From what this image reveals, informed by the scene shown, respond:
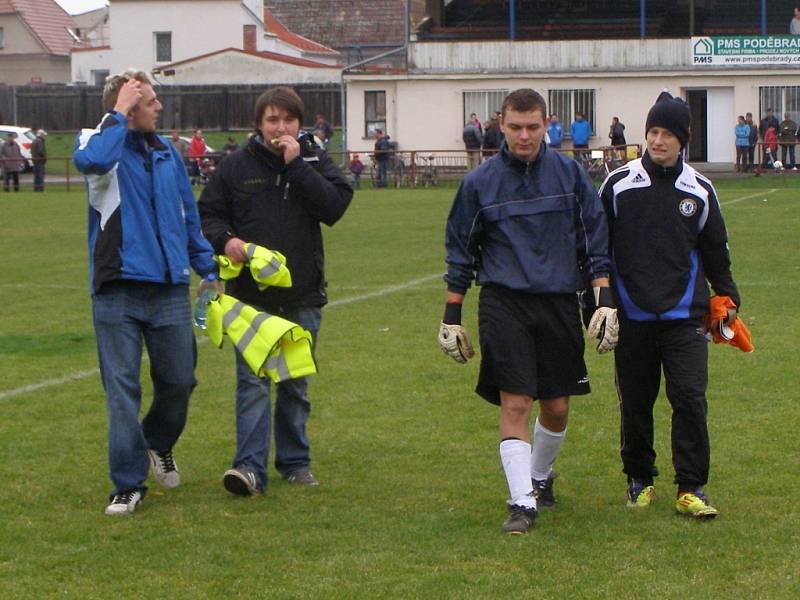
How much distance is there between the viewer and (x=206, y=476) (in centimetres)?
739

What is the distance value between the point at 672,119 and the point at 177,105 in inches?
2145

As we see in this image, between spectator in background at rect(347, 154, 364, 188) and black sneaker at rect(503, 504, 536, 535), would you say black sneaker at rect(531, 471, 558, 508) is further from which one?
spectator in background at rect(347, 154, 364, 188)

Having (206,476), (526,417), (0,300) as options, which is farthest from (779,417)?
(0,300)

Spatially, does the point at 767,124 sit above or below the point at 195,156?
above

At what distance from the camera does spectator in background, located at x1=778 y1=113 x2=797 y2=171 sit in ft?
127

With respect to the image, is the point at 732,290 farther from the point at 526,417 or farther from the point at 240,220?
the point at 240,220

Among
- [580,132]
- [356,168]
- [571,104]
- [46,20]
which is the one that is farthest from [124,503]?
[46,20]

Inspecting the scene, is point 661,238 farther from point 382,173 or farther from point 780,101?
point 780,101

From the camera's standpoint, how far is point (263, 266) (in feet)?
21.8

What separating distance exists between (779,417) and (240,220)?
356 centimetres

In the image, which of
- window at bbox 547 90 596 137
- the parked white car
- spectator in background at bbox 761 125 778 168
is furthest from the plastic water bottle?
the parked white car

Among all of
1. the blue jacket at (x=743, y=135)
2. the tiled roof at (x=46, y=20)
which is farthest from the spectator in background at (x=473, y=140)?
the tiled roof at (x=46, y=20)

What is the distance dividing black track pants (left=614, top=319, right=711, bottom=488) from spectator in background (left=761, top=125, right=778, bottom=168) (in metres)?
33.8

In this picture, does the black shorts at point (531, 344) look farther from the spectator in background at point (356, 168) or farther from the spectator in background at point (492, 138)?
the spectator in background at point (492, 138)
